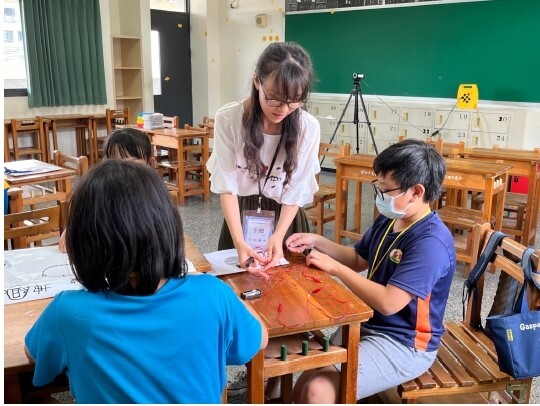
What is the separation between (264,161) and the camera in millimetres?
1723

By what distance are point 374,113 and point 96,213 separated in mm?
5763

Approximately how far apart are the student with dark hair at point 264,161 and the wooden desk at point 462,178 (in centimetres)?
147

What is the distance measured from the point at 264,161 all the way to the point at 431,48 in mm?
4760

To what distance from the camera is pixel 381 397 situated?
5.47ft

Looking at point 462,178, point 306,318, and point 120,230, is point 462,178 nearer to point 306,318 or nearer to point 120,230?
point 306,318

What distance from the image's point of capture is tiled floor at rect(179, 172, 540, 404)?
271 centimetres

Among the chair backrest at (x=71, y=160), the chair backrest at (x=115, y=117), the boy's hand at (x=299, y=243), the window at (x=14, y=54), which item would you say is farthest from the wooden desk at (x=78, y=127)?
the boy's hand at (x=299, y=243)

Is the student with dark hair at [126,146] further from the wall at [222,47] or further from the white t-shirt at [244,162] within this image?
the wall at [222,47]

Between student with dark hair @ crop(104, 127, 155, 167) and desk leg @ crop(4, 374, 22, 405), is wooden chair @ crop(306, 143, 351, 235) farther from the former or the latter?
desk leg @ crop(4, 374, 22, 405)

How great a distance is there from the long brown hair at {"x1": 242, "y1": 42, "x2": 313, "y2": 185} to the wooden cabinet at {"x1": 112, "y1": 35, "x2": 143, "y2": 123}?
6.26 metres

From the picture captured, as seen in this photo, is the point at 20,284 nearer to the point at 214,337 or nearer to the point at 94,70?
the point at 214,337

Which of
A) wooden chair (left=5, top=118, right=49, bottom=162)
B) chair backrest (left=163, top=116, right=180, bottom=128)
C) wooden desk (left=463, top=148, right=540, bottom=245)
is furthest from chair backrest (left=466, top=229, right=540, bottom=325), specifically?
wooden chair (left=5, top=118, right=49, bottom=162)

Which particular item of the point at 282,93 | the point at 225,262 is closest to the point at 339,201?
the point at 225,262

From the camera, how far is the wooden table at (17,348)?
1019mm
